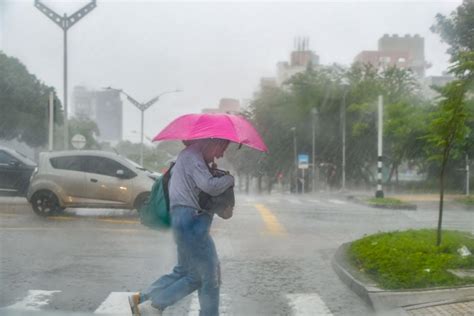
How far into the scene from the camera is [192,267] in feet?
17.2

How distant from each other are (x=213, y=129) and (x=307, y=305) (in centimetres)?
266

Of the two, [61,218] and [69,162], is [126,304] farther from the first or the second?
[69,162]

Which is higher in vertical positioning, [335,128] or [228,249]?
[335,128]

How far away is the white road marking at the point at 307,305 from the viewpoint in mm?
6666

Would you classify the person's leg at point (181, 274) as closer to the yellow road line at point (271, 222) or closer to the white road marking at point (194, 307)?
the white road marking at point (194, 307)

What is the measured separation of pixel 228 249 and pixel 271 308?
13.6 ft

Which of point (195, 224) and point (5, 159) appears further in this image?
point (5, 159)

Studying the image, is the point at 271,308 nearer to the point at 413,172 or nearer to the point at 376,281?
the point at 376,281

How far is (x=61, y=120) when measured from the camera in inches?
932

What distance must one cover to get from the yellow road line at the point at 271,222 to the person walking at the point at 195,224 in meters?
8.01

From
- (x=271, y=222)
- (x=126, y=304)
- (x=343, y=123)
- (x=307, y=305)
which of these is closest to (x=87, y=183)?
(x=271, y=222)

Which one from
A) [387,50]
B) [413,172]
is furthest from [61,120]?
[413,172]

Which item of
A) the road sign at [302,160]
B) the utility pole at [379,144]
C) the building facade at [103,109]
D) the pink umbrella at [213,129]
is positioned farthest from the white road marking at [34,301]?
the utility pole at [379,144]

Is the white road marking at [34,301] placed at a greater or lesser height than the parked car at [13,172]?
lesser
